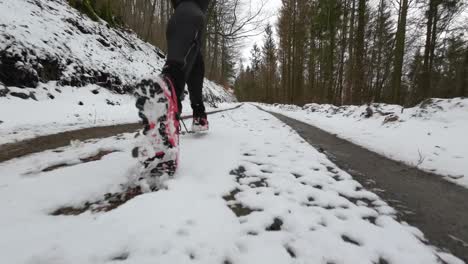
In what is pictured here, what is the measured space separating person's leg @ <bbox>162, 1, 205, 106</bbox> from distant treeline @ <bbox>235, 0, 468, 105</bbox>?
794 cm

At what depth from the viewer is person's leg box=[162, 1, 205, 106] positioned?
58.3 inches

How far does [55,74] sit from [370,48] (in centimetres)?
1670

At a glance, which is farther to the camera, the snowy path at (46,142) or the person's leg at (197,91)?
the person's leg at (197,91)

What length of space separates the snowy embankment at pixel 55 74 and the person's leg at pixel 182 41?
0.22 meters

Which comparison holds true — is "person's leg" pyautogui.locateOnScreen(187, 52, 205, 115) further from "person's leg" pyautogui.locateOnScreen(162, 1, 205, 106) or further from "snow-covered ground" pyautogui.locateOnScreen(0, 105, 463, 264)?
"snow-covered ground" pyautogui.locateOnScreen(0, 105, 463, 264)

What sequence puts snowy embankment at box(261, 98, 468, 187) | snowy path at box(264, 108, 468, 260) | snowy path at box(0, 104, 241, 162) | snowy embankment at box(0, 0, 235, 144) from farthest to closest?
snowy embankment at box(0, 0, 235, 144) < snowy embankment at box(261, 98, 468, 187) < snowy path at box(0, 104, 241, 162) < snowy path at box(264, 108, 468, 260)

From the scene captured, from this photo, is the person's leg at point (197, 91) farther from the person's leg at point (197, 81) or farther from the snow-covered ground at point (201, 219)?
the snow-covered ground at point (201, 219)

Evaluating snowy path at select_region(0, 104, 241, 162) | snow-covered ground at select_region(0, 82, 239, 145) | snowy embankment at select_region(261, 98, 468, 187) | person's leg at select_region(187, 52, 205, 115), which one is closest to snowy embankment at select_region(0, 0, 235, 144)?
snow-covered ground at select_region(0, 82, 239, 145)

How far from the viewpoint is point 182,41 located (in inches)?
61.4

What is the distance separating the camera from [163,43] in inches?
663

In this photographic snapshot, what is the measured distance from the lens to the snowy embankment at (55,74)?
126 inches

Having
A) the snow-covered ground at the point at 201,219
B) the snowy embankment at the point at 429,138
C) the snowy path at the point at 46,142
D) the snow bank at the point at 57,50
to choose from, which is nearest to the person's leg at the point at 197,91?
the snowy path at the point at 46,142

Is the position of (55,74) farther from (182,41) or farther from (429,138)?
(429,138)

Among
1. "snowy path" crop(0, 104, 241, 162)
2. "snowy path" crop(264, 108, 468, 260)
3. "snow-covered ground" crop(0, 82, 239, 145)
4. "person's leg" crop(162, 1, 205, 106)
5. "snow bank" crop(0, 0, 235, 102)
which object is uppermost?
"snow bank" crop(0, 0, 235, 102)
